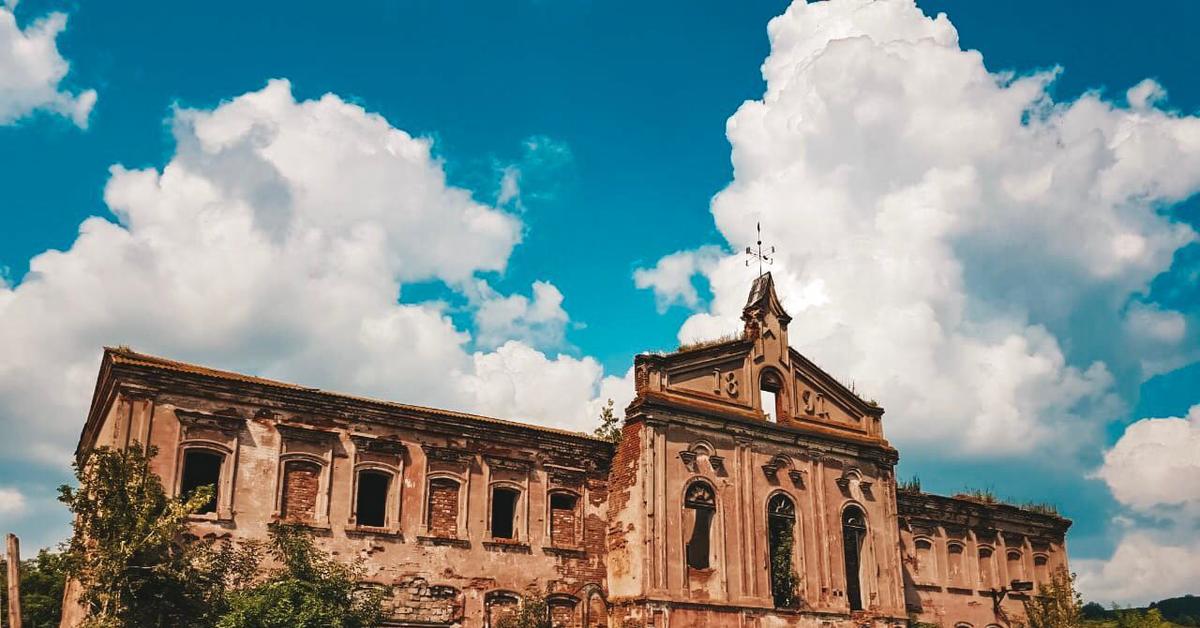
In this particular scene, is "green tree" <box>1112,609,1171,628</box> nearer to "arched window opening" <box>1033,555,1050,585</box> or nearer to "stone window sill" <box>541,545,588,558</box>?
"arched window opening" <box>1033,555,1050,585</box>

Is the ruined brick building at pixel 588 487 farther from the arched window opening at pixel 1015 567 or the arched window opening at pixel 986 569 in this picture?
the arched window opening at pixel 1015 567

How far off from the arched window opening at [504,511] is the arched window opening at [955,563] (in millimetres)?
16102

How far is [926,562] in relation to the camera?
3195 cm

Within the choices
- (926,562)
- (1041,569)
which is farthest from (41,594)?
(1041,569)

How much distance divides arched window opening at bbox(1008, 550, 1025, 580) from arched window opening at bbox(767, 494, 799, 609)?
12.0 meters

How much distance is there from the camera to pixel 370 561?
21.5 m

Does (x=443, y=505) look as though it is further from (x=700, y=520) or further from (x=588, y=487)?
(x=700, y=520)

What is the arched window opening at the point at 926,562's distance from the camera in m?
31.7

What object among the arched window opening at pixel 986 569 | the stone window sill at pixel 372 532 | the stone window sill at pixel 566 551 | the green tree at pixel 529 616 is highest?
the arched window opening at pixel 986 569

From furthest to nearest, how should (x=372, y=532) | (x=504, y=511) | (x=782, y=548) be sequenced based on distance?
(x=782, y=548), (x=504, y=511), (x=372, y=532)

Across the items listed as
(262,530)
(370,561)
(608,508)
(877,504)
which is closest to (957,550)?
(877,504)

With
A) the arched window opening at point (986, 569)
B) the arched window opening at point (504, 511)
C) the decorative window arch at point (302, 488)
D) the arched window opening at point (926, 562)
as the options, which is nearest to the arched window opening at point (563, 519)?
the arched window opening at point (504, 511)

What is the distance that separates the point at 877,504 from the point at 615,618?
30.3 feet

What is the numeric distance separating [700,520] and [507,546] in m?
5.08
